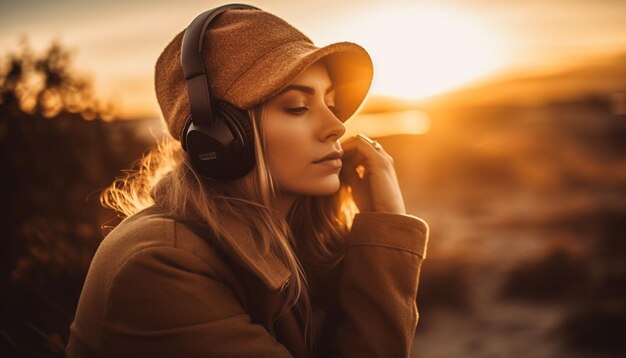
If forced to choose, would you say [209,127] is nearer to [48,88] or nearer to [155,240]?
[155,240]

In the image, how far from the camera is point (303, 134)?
1835 millimetres

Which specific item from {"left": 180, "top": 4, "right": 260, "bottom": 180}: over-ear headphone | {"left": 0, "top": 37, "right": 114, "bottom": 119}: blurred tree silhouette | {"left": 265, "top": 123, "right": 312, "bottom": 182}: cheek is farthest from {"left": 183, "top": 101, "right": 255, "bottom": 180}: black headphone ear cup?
{"left": 0, "top": 37, "right": 114, "bottom": 119}: blurred tree silhouette

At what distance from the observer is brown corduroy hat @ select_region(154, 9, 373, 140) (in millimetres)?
1698

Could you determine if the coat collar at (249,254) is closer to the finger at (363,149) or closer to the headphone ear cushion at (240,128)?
the headphone ear cushion at (240,128)

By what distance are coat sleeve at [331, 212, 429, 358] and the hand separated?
168 mm

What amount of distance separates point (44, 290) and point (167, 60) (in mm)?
2191

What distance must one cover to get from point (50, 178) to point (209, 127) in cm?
293

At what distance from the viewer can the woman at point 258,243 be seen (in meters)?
1.39

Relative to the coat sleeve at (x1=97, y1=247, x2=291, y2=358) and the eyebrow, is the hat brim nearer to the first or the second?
the eyebrow

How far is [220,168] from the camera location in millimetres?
1716

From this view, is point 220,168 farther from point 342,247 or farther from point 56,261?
point 56,261

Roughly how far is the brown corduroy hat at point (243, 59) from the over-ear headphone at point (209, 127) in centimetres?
Answer: 6

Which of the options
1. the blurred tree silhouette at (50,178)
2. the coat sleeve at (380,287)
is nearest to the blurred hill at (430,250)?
the blurred tree silhouette at (50,178)

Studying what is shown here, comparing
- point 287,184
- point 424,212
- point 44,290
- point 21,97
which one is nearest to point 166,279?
point 287,184
